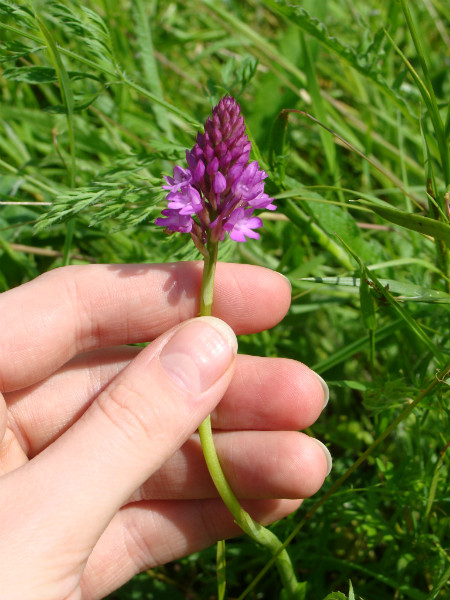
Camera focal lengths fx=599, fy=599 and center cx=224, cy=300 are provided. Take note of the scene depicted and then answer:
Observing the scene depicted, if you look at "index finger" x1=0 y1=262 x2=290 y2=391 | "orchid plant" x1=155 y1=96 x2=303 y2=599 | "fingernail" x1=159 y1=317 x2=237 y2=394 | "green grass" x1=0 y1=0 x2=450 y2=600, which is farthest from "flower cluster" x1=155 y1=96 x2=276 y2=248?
"index finger" x1=0 y1=262 x2=290 y2=391

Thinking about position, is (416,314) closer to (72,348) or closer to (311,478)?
(311,478)

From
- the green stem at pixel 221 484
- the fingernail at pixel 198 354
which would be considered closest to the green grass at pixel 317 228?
the green stem at pixel 221 484

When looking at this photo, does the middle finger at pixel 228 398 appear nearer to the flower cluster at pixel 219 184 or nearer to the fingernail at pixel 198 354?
the fingernail at pixel 198 354

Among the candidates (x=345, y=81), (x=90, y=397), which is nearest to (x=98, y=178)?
(x=90, y=397)

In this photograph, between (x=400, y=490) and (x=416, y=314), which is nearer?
(x=400, y=490)

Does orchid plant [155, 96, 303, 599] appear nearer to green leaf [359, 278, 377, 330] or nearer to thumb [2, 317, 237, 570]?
thumb [2, 317, 237, 570]

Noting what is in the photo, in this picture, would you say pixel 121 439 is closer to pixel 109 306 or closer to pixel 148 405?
pixel 148 405

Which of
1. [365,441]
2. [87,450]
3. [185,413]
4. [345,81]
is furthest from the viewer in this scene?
[345,81]
